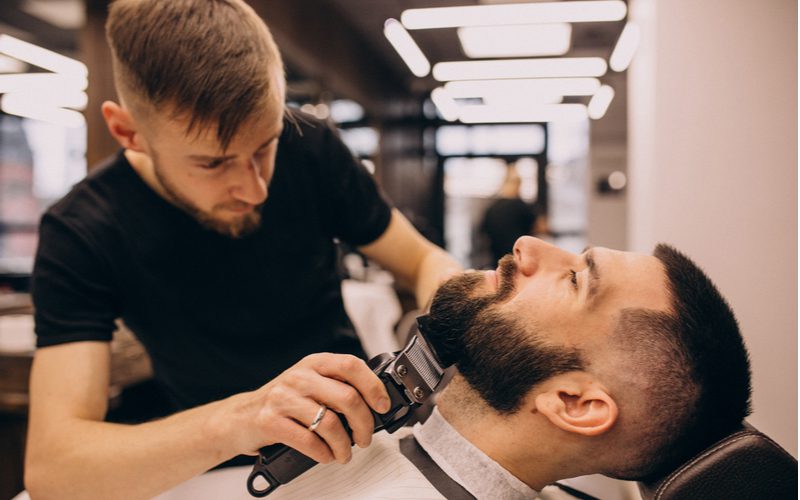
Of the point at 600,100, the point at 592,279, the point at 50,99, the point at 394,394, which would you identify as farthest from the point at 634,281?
the point at 50,99

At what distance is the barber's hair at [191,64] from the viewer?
119cm

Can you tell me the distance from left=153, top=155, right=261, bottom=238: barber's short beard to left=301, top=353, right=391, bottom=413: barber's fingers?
57 centimetres

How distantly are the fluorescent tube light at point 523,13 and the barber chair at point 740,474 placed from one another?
374cm

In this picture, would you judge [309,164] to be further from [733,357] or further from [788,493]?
[788,493]

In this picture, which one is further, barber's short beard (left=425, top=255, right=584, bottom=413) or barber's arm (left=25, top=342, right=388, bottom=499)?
barber's short beard (left=425, top=255, right=584, bottom=413)

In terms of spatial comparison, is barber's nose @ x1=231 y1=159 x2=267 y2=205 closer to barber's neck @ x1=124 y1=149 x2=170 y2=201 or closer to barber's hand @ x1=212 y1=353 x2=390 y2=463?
barber's neck @ x1=124 y1=149 x2=170 y2=201

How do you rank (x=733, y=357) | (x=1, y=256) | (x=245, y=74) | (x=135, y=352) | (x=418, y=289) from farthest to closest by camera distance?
(x=1, y=256) → (x=135, y=352) → (x=418, y=289) → (x=245, y=74) → (x=733, y=357)

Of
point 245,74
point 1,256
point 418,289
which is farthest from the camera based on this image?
point 1,256

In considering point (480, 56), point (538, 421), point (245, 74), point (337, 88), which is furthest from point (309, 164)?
point (480, 56)

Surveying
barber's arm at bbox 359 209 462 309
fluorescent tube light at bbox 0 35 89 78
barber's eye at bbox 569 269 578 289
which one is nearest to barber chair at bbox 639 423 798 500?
barber's eye at bbox 569 269 578 289

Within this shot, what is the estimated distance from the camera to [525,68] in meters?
5.88

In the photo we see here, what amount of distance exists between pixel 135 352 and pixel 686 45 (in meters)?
2.27

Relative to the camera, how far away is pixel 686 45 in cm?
167

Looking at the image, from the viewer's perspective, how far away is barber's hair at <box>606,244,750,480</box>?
1060 mm
